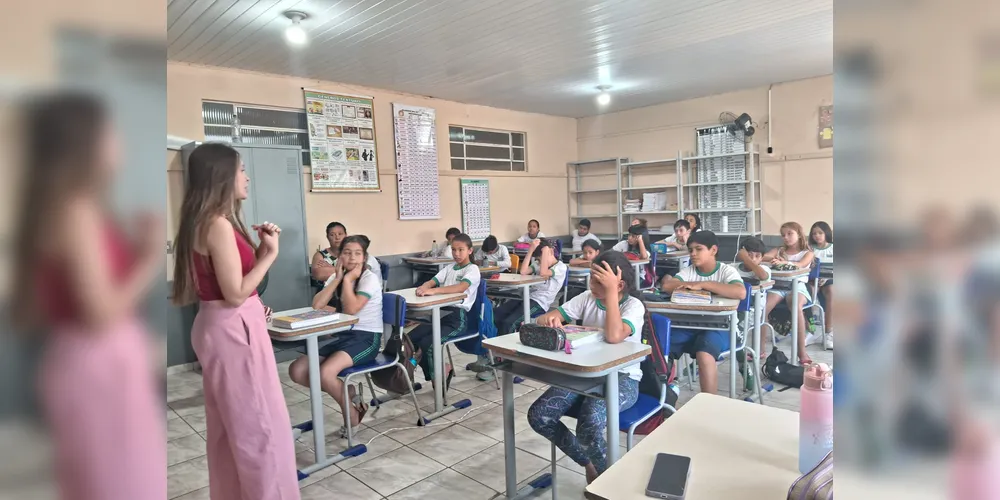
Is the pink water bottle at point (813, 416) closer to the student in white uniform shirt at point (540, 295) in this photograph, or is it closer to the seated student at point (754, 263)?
the seated student at point (754, 263)

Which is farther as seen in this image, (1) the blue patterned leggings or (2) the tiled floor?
(2) the tiled floor

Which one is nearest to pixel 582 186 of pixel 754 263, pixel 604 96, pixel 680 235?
pixel 604 96

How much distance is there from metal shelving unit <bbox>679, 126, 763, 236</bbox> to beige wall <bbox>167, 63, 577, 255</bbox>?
1903 mm

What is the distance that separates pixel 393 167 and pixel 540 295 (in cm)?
262

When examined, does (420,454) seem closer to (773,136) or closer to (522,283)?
(522,283)

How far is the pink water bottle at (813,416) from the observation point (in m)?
1.03

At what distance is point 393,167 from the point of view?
6.22 meters

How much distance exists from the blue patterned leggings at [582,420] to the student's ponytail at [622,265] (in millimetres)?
449

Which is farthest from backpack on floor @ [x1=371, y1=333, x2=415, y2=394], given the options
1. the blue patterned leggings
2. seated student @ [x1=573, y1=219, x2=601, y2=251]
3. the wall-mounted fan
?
the wall-mounted fan

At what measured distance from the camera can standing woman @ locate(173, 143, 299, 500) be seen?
64.0 inches
